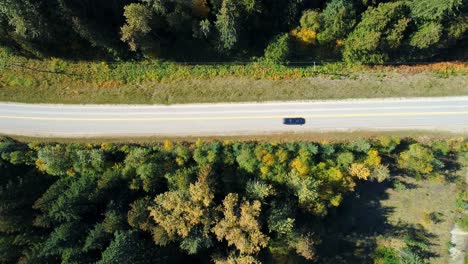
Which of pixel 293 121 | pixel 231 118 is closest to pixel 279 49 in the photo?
pixel 293 121

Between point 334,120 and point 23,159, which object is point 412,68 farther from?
point 23,159

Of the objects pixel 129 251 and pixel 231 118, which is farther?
pixel 231 118

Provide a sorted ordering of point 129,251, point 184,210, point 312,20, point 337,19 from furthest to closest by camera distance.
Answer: point 312,20 → point 337,19 → point 184,210 → point 129,251

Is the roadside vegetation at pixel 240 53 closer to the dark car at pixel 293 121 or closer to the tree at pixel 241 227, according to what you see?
the dark car at pixel 293 121

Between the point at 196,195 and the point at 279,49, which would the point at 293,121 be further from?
the point at 196,195

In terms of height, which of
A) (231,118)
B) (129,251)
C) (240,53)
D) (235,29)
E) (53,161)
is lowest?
(129,251)

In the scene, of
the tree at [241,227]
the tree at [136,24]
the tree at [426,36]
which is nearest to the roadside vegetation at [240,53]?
the tree at [426,36]

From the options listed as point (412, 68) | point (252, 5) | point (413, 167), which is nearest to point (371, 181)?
point (413, 167)
